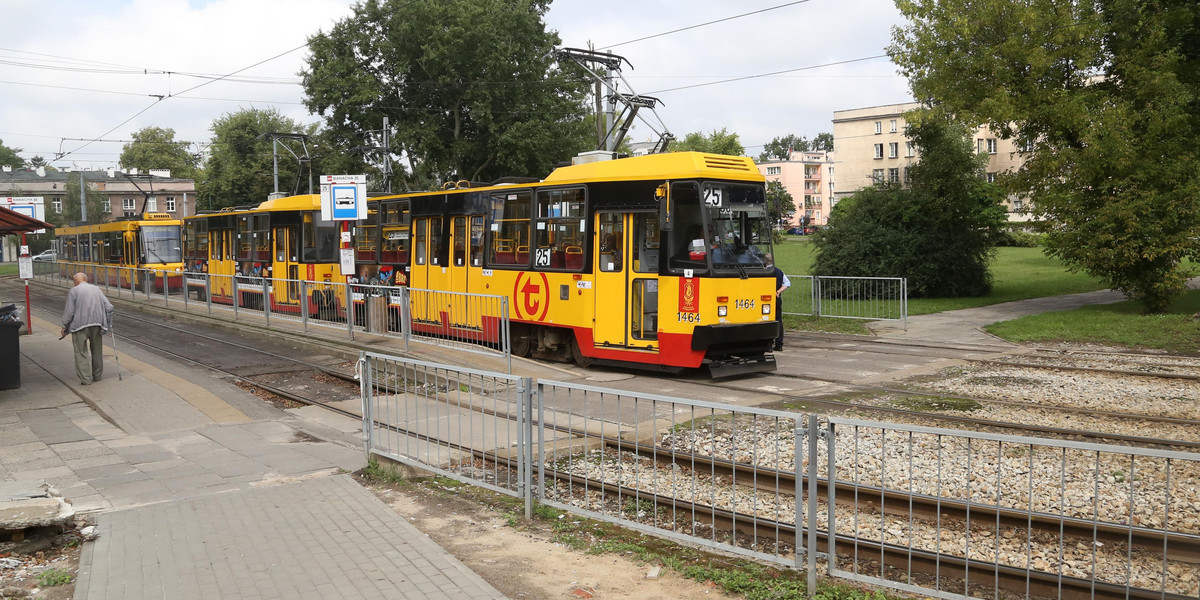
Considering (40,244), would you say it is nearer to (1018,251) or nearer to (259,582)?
(1018,251)

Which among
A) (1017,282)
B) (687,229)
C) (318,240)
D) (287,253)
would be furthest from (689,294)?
(1017,282)

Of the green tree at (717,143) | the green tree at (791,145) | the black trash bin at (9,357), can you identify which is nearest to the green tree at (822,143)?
the green tree at (791,145)

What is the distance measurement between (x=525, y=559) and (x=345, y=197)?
1273 centimetres

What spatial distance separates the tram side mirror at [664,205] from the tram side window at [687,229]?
84 millimetres

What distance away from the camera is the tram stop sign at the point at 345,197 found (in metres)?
17.1

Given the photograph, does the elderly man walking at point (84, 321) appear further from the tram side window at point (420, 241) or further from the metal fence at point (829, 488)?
the metal fence at point (829, 488)

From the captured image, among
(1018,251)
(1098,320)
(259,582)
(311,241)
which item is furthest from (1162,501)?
(1018,251)

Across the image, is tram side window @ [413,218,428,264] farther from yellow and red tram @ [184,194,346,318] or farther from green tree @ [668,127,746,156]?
green tree @ [668,127,746,156]

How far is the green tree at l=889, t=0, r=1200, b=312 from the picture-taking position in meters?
20.2

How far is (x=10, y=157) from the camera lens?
127750 mm

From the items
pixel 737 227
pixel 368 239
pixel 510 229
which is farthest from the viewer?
pixel 368 239

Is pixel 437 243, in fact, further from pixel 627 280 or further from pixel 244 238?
pixel 244 238

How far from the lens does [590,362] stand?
15008mm

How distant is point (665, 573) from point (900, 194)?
86.0ft
